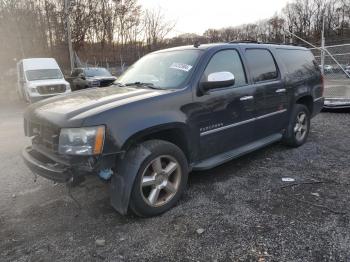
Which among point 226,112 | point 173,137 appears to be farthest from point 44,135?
point 226,112

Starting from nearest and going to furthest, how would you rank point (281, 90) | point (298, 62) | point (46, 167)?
point (46, 167) → point (281, 90) → point (298, 62)

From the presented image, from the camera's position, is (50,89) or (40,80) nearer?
(50,89)

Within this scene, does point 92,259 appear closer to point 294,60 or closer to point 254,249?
point 254,249

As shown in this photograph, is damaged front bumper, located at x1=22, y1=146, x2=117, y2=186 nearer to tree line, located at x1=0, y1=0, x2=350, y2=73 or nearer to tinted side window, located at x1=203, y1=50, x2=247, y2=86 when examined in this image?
tinted side window, located at x1=203, y1=50, x2=247, y2=86

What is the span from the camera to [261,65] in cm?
487

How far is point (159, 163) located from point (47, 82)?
12533 millimetres

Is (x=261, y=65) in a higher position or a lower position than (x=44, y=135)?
higher

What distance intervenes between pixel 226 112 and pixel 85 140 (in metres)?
1.93

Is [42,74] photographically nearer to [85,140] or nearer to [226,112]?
[226,112]

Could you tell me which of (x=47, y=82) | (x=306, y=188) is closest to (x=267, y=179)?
(x=306, y=188)

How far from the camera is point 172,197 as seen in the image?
12.0 ft

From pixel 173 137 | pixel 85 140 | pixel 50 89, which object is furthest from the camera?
pixel 50 89

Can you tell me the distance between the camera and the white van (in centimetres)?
1405

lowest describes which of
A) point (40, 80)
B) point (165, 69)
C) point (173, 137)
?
point (173, 137)
